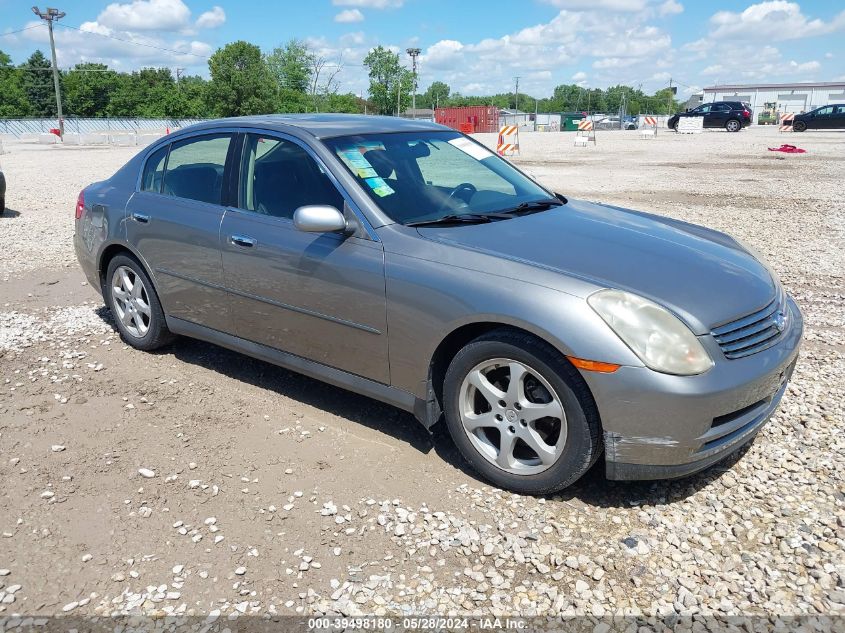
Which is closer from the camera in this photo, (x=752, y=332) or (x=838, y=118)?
(x=752, y=332)

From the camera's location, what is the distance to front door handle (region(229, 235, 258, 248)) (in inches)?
160

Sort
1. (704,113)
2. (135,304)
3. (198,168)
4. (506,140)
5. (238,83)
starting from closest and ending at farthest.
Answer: (198,168) → (135,304) → (506,140) → (704,113) → (238,83)

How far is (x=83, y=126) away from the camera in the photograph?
62969 mm

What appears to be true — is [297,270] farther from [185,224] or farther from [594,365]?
[594,365]

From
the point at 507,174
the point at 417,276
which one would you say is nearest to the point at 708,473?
the point at 417,276

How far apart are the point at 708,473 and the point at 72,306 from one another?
5735 mm

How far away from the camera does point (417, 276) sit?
3.37 m

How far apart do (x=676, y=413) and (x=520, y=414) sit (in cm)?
69

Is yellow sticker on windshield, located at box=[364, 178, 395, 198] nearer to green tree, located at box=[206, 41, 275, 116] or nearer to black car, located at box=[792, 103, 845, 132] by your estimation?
black car, located at box=[792, 103, 845, 132]

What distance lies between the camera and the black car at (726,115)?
148 ft

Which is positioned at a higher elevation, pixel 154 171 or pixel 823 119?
pixel 823 119

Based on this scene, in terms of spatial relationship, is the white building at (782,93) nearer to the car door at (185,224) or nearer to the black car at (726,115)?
the black car at (726,115)

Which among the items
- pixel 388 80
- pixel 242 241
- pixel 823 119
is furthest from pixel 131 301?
pixel 388 80

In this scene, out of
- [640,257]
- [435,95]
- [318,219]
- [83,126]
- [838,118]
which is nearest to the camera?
[640,257]
